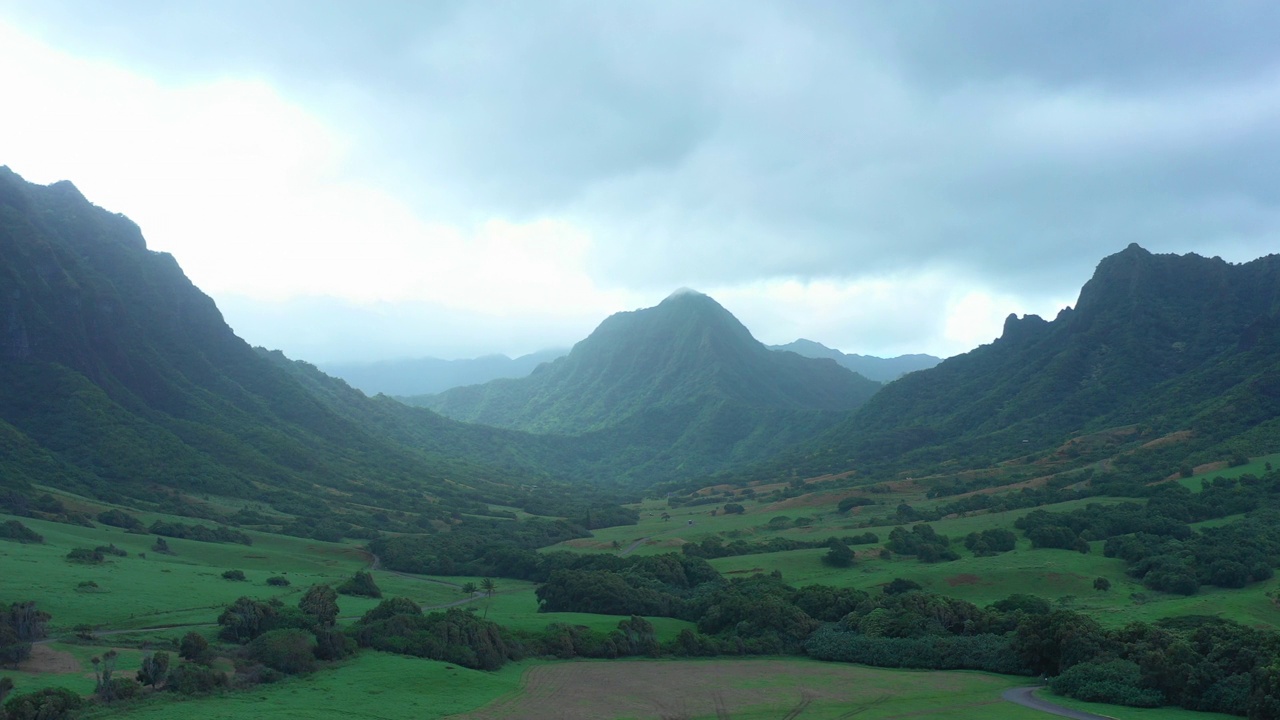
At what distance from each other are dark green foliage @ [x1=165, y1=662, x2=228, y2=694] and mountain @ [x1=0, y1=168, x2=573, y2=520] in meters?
77.2

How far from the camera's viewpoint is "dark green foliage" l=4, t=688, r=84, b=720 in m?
33.6

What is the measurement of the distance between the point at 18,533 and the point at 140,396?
81.3m

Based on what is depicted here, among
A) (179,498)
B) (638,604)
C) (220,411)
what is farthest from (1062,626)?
(220,411)

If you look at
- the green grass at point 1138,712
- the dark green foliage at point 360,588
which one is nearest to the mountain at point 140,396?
the dark green foliage at point 360,588

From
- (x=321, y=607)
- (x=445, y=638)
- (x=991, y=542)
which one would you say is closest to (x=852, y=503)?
(x=991, y=542)

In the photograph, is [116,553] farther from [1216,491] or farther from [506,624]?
[1216,491]

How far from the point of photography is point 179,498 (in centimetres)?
11975

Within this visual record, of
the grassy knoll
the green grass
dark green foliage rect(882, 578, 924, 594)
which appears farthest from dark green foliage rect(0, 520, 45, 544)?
the green grass

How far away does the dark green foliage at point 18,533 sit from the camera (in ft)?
251

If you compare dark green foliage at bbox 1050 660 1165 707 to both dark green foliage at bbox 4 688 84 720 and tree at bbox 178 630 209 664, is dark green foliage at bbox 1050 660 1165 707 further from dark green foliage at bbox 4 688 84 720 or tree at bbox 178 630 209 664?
dark green foliage at bbox 4 688 84 720

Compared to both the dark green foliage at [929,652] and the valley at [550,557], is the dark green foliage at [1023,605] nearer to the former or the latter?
the valley at [550,557]

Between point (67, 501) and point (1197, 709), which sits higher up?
point (67, 501)

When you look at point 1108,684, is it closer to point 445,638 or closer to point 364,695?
point 445,638

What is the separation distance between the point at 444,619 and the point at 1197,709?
43968 millimetres
